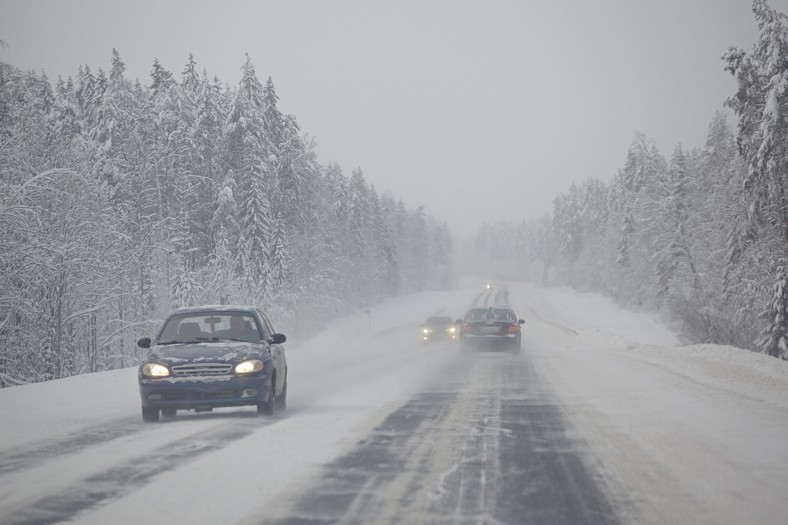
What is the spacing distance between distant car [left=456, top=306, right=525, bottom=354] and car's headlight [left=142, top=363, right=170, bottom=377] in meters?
16.0

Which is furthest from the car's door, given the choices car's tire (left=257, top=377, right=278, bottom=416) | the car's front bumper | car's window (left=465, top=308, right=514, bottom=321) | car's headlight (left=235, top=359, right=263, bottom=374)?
car's window (left=465, top=308, right=514, bottom=321)

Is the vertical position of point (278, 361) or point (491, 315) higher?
point (491, 315)

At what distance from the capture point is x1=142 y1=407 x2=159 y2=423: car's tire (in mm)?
10477

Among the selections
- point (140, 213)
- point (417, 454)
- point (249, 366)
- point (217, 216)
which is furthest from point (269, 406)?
point (217, 216)

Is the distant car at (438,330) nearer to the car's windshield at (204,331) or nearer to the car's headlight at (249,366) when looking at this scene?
the car's windshield at (204,331)

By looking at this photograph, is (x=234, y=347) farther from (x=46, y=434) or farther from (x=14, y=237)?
(x=14, y=237)

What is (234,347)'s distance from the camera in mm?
10977

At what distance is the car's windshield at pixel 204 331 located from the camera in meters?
11.7

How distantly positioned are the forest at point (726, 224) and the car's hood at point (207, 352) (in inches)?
830

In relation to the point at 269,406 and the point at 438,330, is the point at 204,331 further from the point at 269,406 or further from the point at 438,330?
the point at 438,330

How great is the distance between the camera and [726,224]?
38.0 meters

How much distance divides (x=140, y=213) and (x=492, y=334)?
71.4 feet

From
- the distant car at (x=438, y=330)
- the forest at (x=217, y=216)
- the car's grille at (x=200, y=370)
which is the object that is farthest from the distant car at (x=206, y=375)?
the distant car at (x=438, y=330)

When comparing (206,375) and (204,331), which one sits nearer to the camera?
(206,375)
